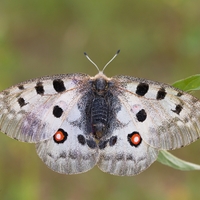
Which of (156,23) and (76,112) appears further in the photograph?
(156,23)

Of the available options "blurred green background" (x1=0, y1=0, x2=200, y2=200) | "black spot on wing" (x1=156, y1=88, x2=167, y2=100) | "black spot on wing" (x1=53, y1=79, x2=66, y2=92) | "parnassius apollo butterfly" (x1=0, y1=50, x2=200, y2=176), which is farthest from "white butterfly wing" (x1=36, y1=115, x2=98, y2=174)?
"blurred green background" (x1=0, y1=0, x2=200, y2=200)

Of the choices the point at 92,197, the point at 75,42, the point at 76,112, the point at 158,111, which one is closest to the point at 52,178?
the point at 92,197

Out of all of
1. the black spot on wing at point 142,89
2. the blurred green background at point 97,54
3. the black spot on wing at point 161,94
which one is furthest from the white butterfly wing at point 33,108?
the blurred green background at point 97,54

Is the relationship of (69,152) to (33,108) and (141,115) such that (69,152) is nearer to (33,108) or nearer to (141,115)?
(33,108)

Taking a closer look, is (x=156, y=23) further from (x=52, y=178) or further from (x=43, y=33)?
(x=52, y=178)

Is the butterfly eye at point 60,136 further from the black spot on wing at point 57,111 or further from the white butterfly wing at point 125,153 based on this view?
the white butterfly wing at point 125,153

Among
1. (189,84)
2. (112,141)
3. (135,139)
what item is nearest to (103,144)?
(112,141)
